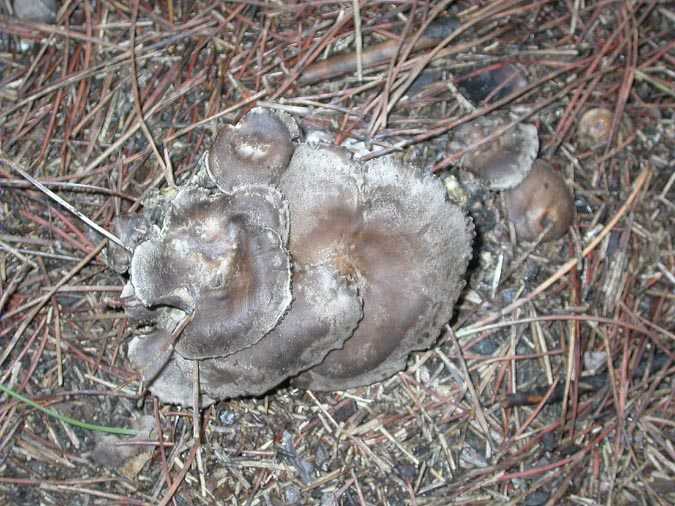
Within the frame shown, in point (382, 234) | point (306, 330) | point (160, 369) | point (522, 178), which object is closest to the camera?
point (306, 330)

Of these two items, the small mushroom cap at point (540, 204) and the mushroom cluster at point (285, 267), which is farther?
the small mushroom cap at point (540, 204)

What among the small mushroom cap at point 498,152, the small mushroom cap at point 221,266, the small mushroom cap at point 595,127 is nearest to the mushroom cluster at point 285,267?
the small mushroom cap at point 221,266

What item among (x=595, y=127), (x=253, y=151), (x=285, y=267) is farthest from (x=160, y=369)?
(x=595, y=127)

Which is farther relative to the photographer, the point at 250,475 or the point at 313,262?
the point at 250,475

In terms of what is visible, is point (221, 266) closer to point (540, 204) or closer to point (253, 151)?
point (253, 151)

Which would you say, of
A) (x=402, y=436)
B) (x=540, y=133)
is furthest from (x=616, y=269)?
(x=402, y=436)

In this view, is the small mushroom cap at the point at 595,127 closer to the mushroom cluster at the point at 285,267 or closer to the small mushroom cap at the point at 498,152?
the small mushroom cap at the point at 498,152

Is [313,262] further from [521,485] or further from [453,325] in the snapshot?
[521,485]
